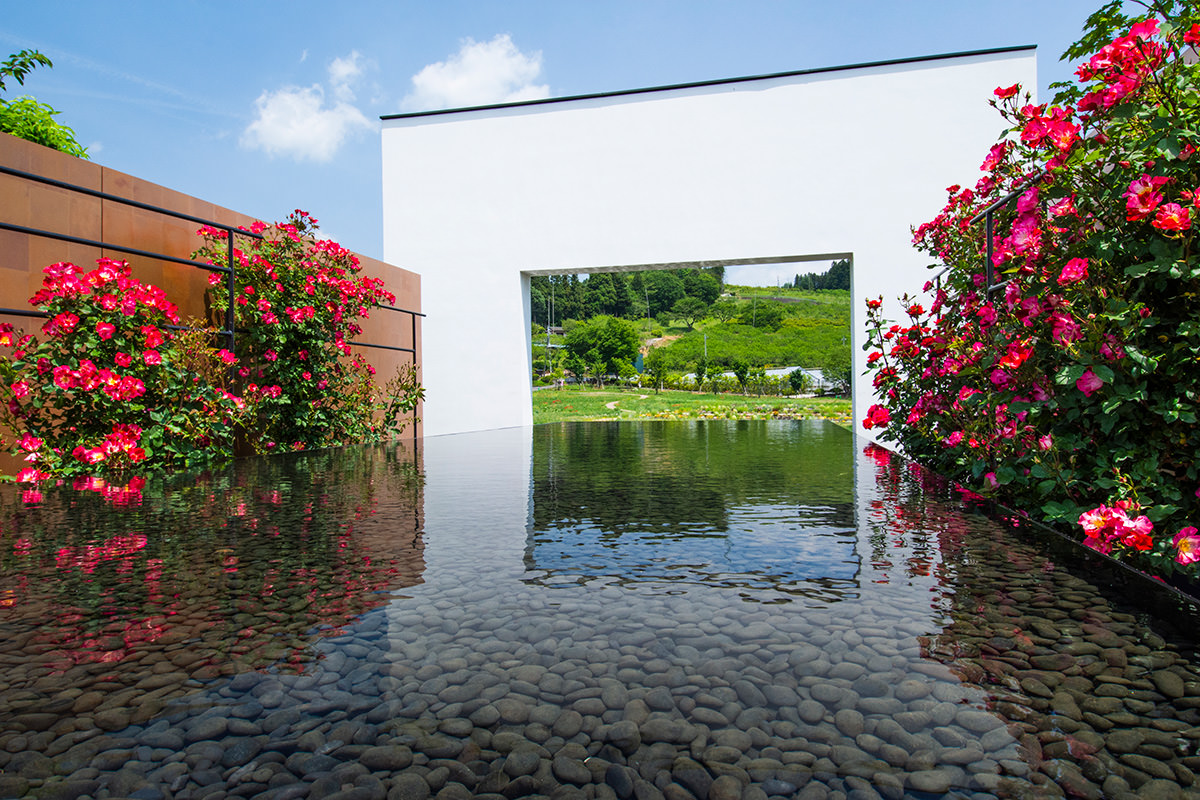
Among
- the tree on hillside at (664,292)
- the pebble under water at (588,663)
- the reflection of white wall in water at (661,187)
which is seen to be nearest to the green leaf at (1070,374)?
the pebble under water at (588,663)

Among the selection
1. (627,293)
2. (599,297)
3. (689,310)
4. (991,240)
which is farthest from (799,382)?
(991,240)

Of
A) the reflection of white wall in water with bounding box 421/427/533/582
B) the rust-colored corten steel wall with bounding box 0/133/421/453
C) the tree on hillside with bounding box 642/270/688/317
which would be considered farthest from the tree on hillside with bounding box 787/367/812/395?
the rust-colored corten steel wall with bounding box 0/133/421/453

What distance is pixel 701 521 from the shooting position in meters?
2.59

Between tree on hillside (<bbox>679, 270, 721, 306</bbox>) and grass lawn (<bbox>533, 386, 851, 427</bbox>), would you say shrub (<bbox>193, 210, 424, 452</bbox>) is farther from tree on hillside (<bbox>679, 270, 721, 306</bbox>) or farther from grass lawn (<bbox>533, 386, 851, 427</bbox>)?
tree on hillside (<bbox>679, 270, 721, 306</bbox>)

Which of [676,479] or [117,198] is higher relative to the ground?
[117,198]

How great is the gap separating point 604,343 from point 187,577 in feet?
59.5

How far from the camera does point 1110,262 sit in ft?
5.95

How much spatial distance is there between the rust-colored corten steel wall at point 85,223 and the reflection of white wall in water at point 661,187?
3964 mm

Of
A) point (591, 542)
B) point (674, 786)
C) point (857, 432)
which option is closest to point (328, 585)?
point (591, 542)

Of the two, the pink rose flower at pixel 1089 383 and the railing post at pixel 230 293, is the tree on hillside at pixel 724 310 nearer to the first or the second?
the railing post at pixel 230 293

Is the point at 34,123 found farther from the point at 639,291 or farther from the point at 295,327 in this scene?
the point at 639,291

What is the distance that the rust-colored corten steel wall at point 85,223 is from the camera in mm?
3982

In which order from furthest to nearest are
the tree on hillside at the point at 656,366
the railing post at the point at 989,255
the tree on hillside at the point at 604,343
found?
the tree on hillside at the point at 604,343, the tree on hillside at the point at 656,366, the railing post at the point at 989,255

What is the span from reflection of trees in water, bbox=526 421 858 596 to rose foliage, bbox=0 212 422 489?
7.41 ft
